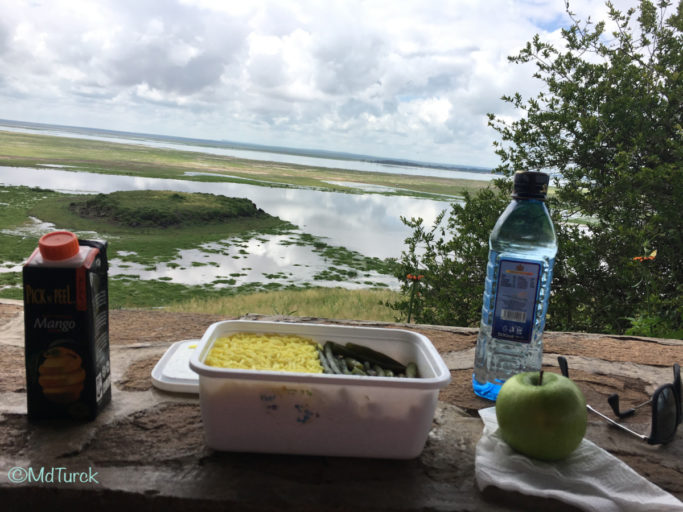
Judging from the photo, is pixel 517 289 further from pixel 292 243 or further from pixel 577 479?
pixel 292 243

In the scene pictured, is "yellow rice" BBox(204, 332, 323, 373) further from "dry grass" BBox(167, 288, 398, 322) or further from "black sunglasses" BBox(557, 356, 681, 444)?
"dry grass" BBox(167, 288, 398, 322)

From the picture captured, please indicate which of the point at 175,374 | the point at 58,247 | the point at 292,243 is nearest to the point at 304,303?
the point at 292,243

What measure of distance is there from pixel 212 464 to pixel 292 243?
13.8 metres

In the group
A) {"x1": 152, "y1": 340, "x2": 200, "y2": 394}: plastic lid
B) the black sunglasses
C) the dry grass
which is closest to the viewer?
the black sunglasses

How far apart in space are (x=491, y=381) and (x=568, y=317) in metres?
3.32

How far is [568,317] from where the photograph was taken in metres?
4.47

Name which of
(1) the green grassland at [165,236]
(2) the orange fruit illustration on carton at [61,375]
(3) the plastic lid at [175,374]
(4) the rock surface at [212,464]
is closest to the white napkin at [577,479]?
(4) the rock surface at [212,464]

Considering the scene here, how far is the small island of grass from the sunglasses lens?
1555cm

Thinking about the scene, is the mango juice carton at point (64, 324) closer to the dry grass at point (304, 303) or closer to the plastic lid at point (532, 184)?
the plastic lid at point (532, 184)

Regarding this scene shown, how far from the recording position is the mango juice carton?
1113mm

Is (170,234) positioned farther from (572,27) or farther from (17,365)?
(17,365)

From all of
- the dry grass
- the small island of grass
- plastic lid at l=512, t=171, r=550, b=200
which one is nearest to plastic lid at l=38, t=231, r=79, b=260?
plastic lid at l=512, t=171, r=550, b=200

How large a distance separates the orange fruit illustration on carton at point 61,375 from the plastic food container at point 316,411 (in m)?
0.30

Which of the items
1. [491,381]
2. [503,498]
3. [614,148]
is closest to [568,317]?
[614,148]
